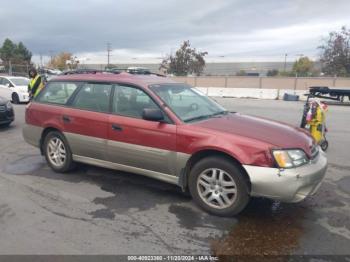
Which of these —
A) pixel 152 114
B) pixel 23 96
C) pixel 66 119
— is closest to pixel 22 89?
pixel 23 96

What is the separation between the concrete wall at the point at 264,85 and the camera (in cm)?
2515

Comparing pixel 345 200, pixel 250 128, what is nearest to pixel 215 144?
pixel 250 128

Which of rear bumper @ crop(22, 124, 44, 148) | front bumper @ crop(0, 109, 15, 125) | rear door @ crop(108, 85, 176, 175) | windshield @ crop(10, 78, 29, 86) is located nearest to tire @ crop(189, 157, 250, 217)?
rear door @ crop(108, 85, 176, 175)

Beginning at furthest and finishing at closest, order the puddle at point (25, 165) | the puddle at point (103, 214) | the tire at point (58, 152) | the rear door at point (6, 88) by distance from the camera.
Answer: the rear door at point (6, 88) → the puddle at point (25, 165) → the tire at point (58, 152) → the puddle at point (103, 214)

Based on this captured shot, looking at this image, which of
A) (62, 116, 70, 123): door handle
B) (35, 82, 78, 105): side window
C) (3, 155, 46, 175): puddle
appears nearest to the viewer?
(62, 116, 70, 123): door handle

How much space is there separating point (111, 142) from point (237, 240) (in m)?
2.25

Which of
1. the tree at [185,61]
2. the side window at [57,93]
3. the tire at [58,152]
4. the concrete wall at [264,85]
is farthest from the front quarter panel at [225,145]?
the tree at [185,61]

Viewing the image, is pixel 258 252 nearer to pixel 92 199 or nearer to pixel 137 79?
pixel 92 199

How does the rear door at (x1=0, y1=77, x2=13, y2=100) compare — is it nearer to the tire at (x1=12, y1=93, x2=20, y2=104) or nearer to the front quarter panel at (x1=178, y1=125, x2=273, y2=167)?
the tire at (x1=12, y1=93, x2=20, y2=104)

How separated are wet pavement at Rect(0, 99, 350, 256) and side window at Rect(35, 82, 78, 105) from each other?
4.07 ft

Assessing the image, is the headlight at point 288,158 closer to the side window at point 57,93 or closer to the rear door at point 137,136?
the rear door at point 137,136

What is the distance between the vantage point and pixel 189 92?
5.25 meters

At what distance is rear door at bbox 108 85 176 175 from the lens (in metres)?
4.34

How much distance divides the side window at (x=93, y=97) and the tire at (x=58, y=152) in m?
0.64
